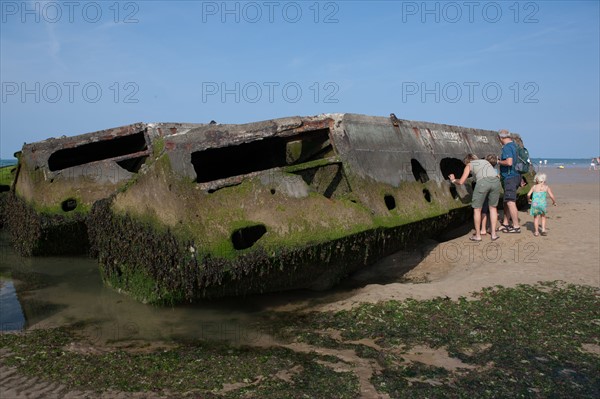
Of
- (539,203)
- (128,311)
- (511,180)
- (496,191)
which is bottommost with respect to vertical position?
(128,311)

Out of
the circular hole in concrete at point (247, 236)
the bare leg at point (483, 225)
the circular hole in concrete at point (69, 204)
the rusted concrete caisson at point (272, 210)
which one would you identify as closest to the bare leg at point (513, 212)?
the bare leg at point (483, 225)

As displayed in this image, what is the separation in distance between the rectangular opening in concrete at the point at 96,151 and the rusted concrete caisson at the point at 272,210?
3048 millimetres

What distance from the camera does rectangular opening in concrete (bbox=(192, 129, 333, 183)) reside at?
19.8ft

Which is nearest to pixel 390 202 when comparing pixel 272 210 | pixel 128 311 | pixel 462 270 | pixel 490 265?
pixel 462 270

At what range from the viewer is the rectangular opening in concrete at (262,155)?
19.8ft

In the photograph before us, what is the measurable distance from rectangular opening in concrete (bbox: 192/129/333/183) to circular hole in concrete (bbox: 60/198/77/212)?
8.08 feet

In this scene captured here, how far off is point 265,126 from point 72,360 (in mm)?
3031

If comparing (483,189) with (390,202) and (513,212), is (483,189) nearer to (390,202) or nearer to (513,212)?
(513,212)

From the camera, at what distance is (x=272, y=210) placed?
5156 mm

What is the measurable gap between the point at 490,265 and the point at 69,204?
22.1 ft

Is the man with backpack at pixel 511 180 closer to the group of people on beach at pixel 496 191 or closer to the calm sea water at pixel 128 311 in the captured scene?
the group of people on beach at pixel 496 191

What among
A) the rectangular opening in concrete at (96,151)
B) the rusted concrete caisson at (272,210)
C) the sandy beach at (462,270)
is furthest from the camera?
the rectangular opening in concrete at (96,151)

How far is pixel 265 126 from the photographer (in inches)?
219

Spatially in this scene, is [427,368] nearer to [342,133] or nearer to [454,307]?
[454,307]
